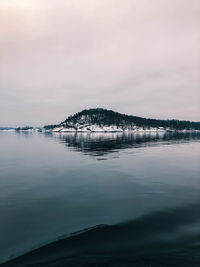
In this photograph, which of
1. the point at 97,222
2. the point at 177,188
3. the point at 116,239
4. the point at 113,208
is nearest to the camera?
the point at 116,239

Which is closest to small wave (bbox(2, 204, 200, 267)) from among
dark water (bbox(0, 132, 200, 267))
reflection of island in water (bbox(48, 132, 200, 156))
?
dark water (bbox(0, 132, 200, 267))

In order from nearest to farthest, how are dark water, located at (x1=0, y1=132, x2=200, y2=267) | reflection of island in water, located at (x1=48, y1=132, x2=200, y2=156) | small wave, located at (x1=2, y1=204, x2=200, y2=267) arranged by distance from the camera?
small wave, located at (x1=2, y1=204, x2=200, y2=267) → dark water, located at (x1=0, y1=132, x2=200, y2=267) → reflection of island in water, located at (x1=48, y1=132, x2=200, y2=156)

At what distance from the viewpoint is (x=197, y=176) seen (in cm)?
2102

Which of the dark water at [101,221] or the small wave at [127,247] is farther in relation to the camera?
the dark water at [101,221]

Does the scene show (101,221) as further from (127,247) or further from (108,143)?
(108,143)

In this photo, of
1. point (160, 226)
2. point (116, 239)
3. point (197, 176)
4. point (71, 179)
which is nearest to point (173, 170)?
point (197, 176)

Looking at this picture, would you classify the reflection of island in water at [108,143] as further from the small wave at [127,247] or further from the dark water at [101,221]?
the small wave at [127,247]

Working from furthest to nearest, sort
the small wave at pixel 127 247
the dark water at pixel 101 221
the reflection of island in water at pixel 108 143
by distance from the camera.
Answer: the reflection of island in water at pixel 108 143 < the dark water at pixel 101 221 < the small wave at pixel 127 247

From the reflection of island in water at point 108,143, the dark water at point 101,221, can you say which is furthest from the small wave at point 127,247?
the reflection of island in water at point 108,143

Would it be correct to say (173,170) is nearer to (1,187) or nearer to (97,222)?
(97,222)

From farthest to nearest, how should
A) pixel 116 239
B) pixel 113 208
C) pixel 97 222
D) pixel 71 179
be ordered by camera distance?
pixel 71 179
pixel 113 208
pixel 97 222
pixel 116 239

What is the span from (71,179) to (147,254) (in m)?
13.9

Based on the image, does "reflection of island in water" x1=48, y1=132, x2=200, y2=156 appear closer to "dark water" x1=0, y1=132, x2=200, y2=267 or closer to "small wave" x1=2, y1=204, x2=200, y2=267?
"dark water" x1=0, y1=132, x2=200, y2=267

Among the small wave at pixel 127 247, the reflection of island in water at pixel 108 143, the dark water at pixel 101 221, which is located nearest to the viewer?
the small wave at pixel 127 247
